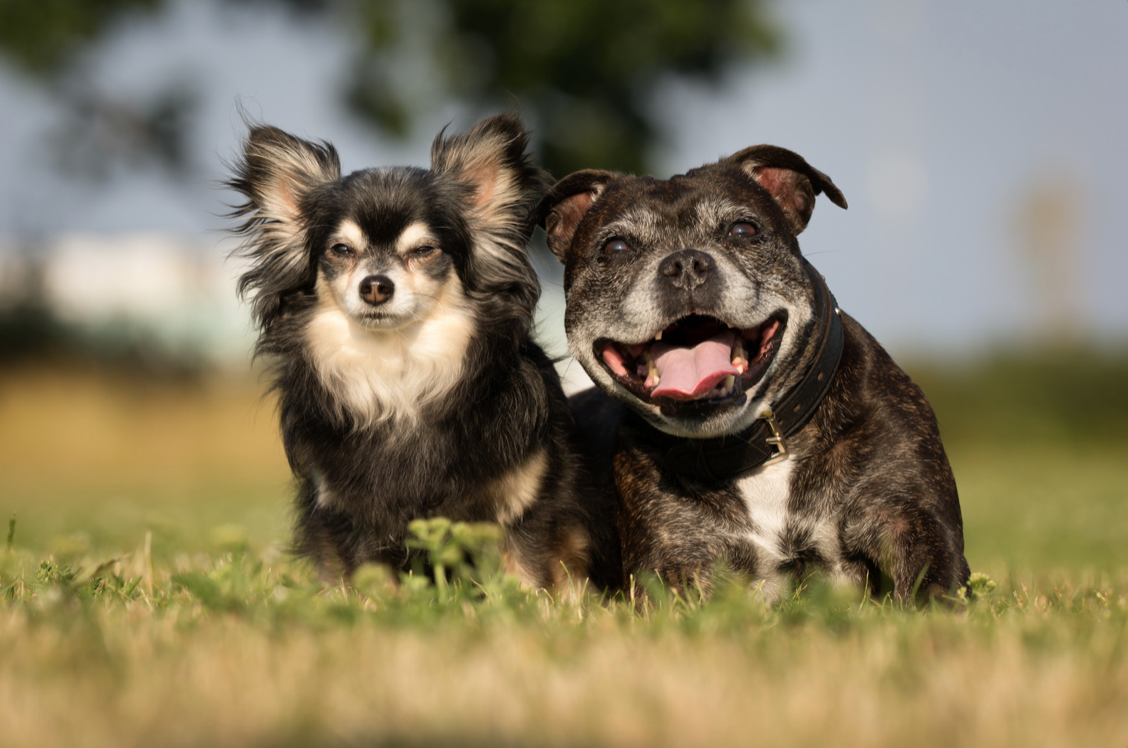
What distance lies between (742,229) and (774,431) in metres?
0.74

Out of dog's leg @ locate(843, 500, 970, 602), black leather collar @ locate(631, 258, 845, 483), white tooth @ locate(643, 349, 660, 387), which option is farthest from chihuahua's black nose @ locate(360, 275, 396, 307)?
dog's leg @ locate(843, 500, 970, 602)

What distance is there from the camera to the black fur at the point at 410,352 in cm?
379

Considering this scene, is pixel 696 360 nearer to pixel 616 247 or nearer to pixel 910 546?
pixel 616 247

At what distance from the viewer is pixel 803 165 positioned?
12.5 feet

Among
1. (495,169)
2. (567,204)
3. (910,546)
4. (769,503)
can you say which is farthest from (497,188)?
(910,546)

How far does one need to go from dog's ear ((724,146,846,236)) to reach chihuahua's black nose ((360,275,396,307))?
141cm

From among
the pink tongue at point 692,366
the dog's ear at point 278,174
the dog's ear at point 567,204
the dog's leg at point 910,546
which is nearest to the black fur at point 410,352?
the dog's ear at point 278,174

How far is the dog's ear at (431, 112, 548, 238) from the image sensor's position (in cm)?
430

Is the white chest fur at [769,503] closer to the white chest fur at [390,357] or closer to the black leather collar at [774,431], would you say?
the black leather collar at [774,431]

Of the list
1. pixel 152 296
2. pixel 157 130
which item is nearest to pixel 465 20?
pixel 157 130

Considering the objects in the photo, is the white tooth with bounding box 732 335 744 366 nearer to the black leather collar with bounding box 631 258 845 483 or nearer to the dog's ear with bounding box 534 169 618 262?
the black leather collar with bounding box 631 258 845 483

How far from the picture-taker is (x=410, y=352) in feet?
13.4

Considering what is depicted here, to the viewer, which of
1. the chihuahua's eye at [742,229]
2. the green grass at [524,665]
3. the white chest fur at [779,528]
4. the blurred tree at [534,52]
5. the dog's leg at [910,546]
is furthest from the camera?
the blurred tree at [534,52]

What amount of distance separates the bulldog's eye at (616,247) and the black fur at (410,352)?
455 mm
